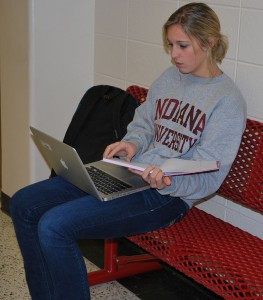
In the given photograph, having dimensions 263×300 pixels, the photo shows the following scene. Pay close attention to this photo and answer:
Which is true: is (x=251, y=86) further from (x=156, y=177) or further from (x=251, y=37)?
(x=156, y=177)

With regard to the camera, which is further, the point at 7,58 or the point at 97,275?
the point at 7,58

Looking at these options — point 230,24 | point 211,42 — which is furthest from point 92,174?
point 230,24

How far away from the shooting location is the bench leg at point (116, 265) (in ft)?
8.24

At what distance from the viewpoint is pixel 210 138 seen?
6.47 feet

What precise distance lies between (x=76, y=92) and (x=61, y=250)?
3.98ft

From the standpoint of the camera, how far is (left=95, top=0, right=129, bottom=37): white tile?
2.73m

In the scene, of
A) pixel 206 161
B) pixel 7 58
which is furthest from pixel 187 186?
pixel 7 58

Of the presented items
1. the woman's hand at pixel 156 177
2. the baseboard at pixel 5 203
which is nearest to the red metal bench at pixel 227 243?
the woman's hand at pixel 156 177

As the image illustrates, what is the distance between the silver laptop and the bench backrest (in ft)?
1.07

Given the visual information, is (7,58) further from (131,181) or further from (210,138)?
(210,138)

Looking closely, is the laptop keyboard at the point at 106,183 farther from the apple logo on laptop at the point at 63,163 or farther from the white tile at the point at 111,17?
the white tile at the point at 111,17

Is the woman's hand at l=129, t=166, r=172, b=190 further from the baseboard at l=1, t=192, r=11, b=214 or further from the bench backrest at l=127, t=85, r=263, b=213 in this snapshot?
the baseboard at l=1, t=192, r=11, b=214

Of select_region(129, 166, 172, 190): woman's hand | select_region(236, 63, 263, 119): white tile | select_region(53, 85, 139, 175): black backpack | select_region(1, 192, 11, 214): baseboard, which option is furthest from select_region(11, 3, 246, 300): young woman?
select_region(1, 192, 11, 214): baseboard

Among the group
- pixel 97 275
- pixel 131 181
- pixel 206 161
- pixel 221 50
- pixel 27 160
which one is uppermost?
pixel 221 50
